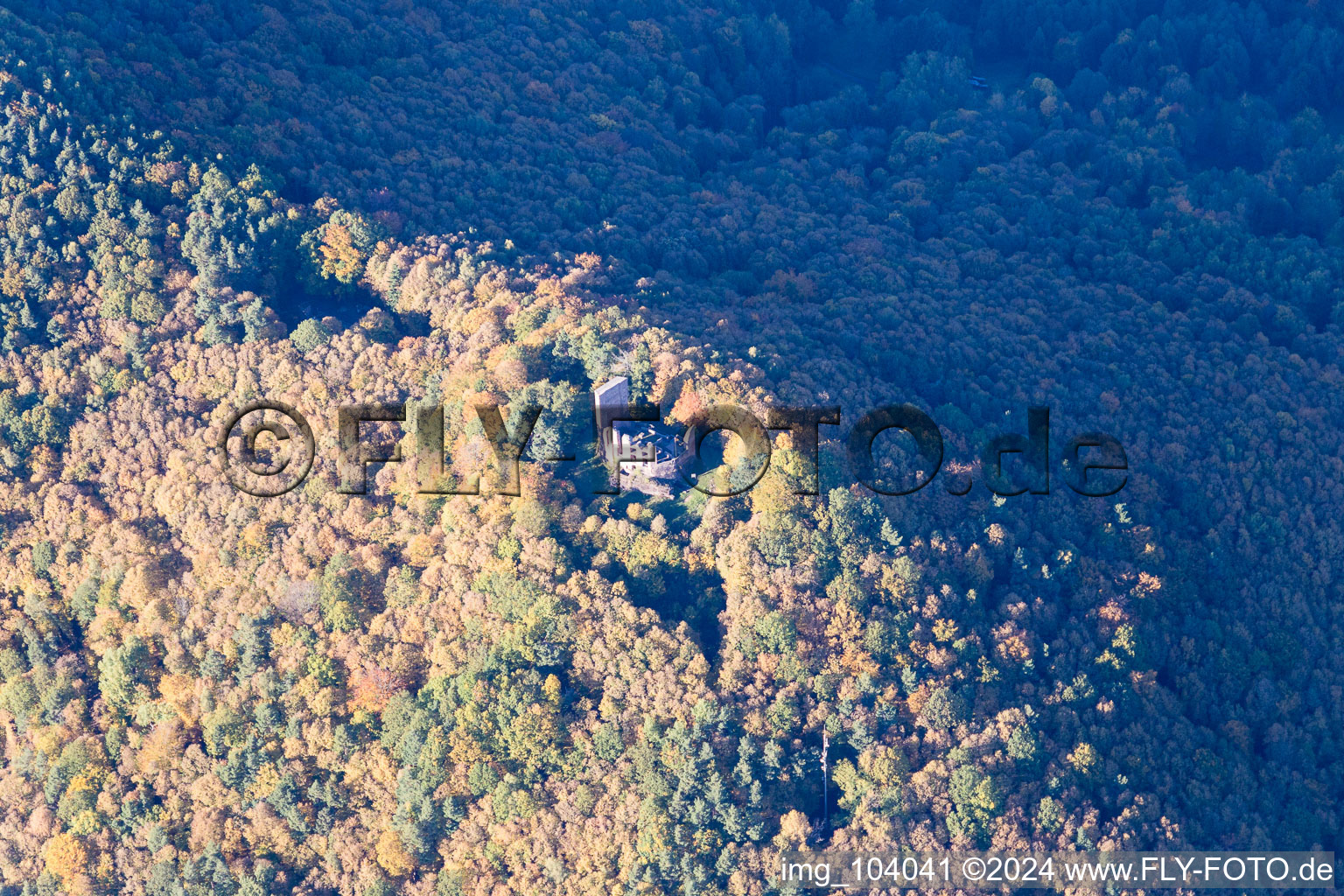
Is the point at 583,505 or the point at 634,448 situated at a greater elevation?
the point at 634,448

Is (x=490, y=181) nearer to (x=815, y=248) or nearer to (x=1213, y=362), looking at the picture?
(x=815, y=248)

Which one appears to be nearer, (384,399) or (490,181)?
(384,399)

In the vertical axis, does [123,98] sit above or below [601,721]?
above

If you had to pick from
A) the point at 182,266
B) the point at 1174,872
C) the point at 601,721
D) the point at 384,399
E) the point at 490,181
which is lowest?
the point at 1174,872

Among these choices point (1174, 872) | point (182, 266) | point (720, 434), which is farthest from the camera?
point (182, 266)

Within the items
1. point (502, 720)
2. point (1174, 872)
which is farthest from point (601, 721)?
point (1174, 872)

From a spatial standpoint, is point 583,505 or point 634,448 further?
point 583,505

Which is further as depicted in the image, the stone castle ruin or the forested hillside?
the stone castle ruin

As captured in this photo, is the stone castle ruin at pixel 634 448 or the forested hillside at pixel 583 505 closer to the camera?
the forested hillside at pixel 583 505
